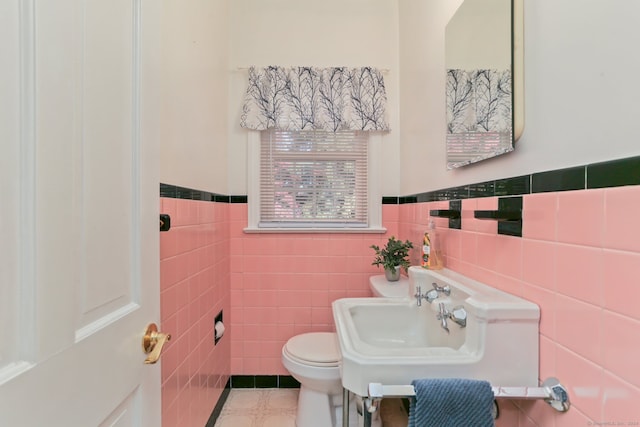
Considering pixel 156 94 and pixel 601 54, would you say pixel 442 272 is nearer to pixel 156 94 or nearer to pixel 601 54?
pixel 601 54

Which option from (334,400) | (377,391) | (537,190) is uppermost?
(537,190)

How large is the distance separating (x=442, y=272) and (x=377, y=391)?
690 mm

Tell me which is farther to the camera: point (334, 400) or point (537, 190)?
point (334, 400)

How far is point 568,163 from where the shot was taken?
713 millimetres

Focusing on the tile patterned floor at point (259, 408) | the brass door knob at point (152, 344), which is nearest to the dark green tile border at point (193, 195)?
the brass door knob at point (152, 344)

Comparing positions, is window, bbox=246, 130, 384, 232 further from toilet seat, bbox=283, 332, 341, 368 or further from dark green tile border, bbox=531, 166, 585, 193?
dark green tile border, bbox=531, 166, 585, 193

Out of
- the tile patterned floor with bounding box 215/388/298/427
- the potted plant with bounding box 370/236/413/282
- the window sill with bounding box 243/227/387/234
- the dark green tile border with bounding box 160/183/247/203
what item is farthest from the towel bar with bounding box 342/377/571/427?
the window sill with bounding box 243/227/387/234

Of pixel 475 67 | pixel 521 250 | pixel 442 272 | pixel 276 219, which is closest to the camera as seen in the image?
pixel 521 250

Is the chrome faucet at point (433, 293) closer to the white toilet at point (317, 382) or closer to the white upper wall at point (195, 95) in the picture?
the white toilet at point (317, 382)

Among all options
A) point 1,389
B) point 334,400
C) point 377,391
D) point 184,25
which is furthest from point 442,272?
point 184,25

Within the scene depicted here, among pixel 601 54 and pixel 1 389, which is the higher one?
pixel 601 54

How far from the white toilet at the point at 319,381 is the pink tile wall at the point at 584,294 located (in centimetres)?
81

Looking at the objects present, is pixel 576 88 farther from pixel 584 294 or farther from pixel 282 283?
pixel 282 283

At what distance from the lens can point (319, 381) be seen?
1.55 metres
